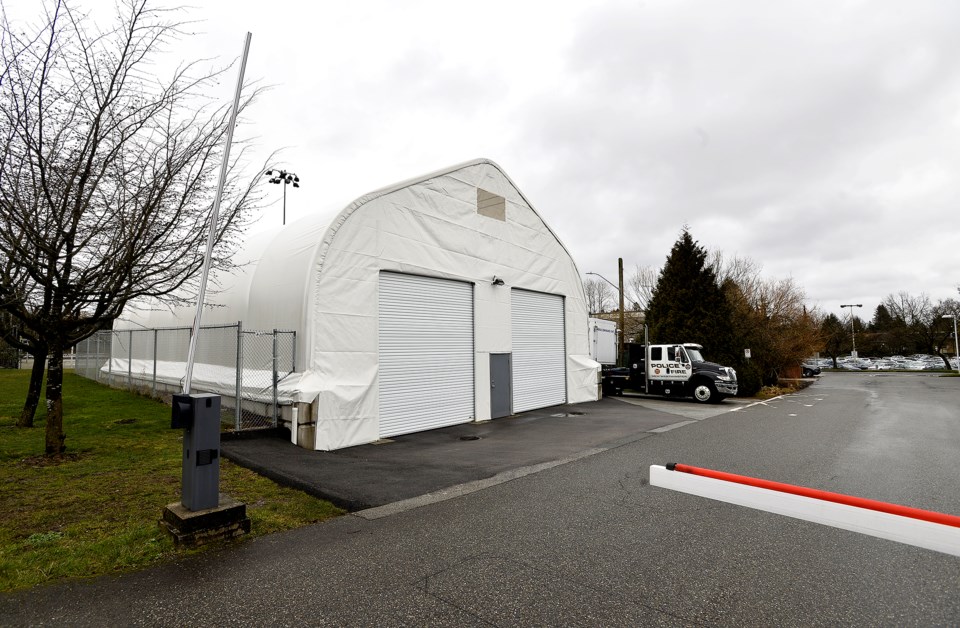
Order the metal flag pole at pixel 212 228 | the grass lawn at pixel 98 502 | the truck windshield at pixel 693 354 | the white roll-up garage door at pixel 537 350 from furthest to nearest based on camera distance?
the truck windshield at pixel 693 354 < the white roll-up garage door at pixel 537 350 < the metal flag pole at pixel 212 228 < the grass lawn at pixel 98 502

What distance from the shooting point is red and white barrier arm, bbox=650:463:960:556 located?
229 centimetres

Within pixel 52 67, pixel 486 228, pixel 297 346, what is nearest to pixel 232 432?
pixel 297 346

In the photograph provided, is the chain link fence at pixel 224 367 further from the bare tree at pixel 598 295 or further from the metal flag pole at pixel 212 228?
the bare tree at pixel 598 295

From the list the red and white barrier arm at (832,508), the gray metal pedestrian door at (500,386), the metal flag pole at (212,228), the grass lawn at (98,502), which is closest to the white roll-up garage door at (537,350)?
the gray metal pedestrian door at (500,386)

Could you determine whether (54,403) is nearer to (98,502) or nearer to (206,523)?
(98,502)

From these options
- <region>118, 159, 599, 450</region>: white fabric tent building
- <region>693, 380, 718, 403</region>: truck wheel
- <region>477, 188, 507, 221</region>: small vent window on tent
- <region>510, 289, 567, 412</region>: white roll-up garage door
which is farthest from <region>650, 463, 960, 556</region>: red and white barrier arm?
<region>693, 380, 718, 403</region>: truck wheel

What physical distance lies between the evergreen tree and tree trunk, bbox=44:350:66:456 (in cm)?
2529

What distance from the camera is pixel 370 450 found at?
9.33 metres

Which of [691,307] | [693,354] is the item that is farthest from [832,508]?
[691,307]

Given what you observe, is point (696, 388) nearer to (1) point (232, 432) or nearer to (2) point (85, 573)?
(1) point (232, 432)

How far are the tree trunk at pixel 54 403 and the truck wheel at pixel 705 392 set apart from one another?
20.1m

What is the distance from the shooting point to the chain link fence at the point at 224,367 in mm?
9844

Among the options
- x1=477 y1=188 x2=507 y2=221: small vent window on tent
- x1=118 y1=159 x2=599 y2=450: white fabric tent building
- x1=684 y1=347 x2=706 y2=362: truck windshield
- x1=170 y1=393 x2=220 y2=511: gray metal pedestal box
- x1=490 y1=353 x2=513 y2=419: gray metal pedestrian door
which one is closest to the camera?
x1=170 y1=393 x2=220 y2=511: gray metal pedestal box

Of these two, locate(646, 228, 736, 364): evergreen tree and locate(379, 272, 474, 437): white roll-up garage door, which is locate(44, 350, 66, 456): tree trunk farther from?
locate(646, 228, 736, 364): evergreen tree
